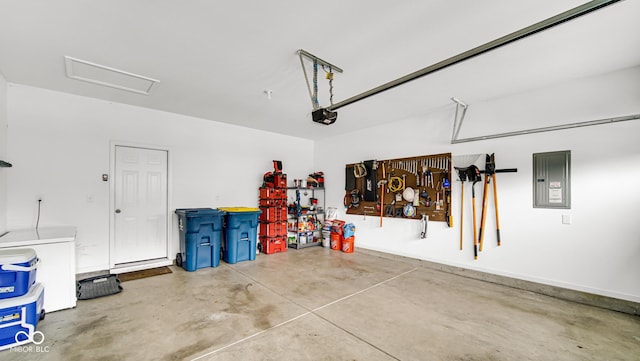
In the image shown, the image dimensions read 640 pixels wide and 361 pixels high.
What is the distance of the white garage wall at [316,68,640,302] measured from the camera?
3.04m

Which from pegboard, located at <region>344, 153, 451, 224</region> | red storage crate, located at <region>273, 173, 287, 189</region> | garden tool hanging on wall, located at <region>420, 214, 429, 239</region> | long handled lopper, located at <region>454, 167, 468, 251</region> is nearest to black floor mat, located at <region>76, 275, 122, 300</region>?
red storage crate, located at <region>273, 173, 287, 189</region>

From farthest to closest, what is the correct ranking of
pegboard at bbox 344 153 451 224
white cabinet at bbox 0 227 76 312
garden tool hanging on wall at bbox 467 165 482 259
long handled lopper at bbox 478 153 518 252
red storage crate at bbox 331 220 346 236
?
red storage crate at bbox 331 220 346 236 → pegboard at bbox 344 153 451 224 → garden tool hanging on wall at bbox 467 165 482 259 → long handled lopper at bbox 478 153 518 252 → white cabinet at bbox 0 227 76 312

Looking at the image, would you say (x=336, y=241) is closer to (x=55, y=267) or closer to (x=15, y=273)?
(x=55, y=267)

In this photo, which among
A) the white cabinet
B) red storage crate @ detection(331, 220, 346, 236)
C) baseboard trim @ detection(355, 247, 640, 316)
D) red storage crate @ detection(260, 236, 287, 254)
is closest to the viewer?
the white cabinet

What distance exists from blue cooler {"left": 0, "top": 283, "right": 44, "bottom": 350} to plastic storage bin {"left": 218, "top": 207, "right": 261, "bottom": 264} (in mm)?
2566

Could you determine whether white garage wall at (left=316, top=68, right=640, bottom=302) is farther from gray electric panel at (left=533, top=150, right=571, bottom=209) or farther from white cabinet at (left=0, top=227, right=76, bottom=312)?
white cabinet at (left=0, top=227, right=76, bottom=312)

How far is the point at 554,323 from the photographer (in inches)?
108

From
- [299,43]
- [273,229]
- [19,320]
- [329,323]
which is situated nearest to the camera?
[19,320]

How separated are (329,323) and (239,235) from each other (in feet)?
9.04

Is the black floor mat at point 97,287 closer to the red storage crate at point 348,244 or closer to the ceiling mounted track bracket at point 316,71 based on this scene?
the ceiling mounted track bracket at point 316,71

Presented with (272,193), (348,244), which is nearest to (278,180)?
(272,193)

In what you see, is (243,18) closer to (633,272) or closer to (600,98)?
(600,98)

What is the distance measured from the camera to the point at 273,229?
5.57 metres

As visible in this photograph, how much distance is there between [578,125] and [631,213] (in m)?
1.17
